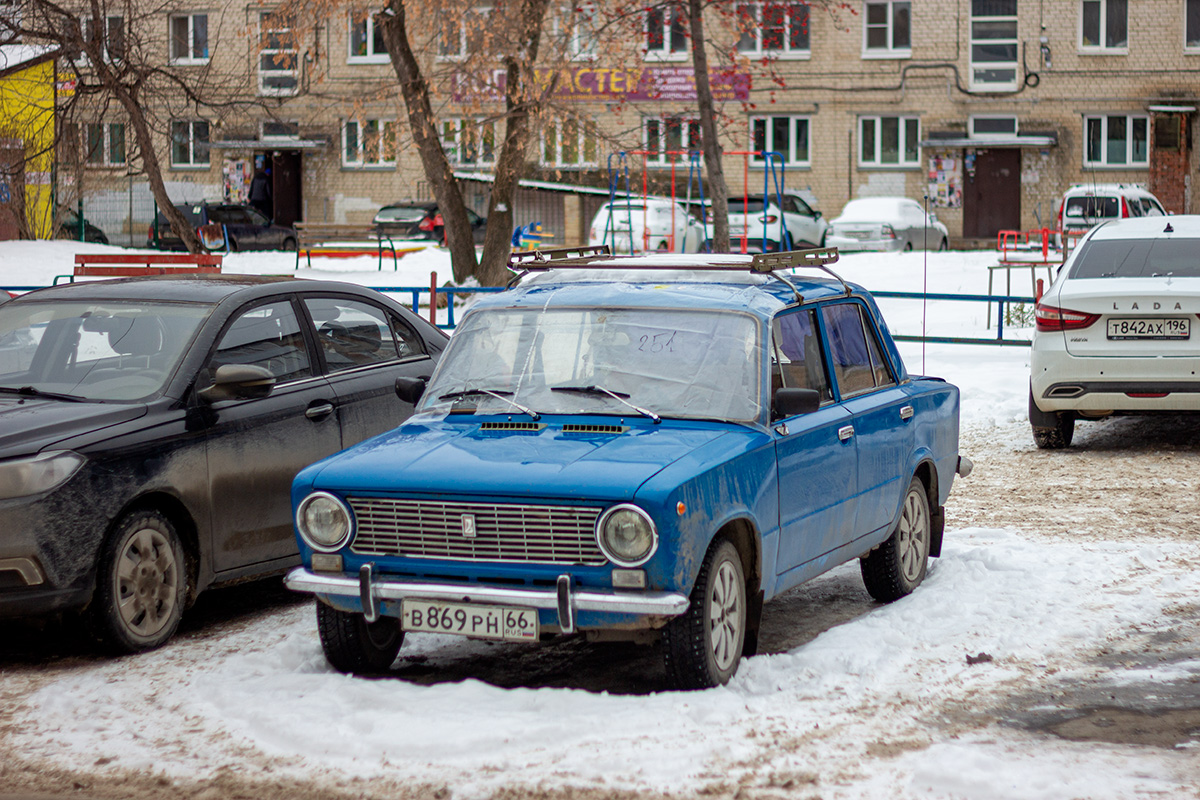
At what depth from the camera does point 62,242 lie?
1281 inches

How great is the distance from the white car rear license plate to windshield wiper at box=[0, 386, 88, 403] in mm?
7442

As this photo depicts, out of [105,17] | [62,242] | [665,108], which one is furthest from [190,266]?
[665,108]

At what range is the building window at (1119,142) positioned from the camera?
44.6 m

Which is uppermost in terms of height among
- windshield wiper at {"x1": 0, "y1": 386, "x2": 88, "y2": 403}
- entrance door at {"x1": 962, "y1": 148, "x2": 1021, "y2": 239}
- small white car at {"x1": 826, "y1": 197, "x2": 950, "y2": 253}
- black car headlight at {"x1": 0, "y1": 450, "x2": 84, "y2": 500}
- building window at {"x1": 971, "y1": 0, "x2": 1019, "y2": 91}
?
building window at {"x1": 971, "y1": 0, "x2": 1019, "y2": 91}

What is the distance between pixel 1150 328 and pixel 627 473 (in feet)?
22.8

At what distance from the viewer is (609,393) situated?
6012mm

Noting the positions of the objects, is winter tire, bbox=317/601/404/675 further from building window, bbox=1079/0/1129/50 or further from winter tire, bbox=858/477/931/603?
building window, bbox=1079/0/1129/50

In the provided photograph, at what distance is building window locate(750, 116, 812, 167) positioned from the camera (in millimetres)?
45812

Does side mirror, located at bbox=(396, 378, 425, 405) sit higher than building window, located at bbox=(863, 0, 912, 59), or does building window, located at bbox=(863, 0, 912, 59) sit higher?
building window, located at bbox=(863, 0, 912, 59)

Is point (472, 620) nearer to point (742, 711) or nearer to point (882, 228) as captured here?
point (742, 711)

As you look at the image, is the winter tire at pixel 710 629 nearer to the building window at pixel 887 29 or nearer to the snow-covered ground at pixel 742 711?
the snow-covered ground at pixel 742 711

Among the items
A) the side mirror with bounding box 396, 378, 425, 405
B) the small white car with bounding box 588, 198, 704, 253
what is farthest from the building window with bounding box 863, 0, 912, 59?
the side mirror with bounding box 396, 378, 425, 405

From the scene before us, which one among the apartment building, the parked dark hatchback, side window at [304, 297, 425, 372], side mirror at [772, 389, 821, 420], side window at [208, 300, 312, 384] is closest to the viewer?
side mirror at [772, 389, 821, 420]

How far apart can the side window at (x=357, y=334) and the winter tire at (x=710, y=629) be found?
2914 millimetres
